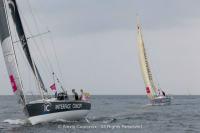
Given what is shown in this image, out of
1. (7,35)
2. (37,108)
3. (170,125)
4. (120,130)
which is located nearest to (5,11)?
(7,35)

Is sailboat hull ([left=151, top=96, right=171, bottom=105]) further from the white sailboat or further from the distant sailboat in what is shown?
the white sailboat

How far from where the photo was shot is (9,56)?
34.9 meters

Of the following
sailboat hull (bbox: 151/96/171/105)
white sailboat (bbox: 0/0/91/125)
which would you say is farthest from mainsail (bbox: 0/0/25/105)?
sailboat hull (bbox: 151/96/171/105)

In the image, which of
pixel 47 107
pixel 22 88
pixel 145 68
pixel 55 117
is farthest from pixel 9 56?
pixel 145 68

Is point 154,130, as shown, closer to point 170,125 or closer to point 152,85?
point 170,125

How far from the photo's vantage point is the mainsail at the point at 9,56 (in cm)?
3481

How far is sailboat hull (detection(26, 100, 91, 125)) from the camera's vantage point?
1373 inches

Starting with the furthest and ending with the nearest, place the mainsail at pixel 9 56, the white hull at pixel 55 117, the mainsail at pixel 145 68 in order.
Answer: the mainsail at pixel 145 68 < the white hull at pixel 55 117 < the mainsail at pixel 9 56

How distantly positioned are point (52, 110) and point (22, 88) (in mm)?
2666

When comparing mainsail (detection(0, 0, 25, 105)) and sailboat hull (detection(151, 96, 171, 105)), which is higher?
mainsail (detection(0, 0, 25, 105))

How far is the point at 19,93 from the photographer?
35094mm

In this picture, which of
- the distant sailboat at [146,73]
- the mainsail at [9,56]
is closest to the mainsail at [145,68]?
the distant sailboat at [146,73]

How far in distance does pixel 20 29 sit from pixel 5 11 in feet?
6.94

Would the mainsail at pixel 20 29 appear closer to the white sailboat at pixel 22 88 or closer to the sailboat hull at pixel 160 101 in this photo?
the white sailboat at pixel 22 88
